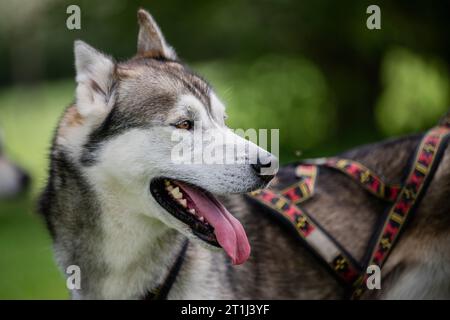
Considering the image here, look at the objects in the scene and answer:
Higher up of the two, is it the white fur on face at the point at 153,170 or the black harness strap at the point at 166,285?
the white fur on face at the point at 153,170

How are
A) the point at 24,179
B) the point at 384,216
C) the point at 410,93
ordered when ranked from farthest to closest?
the point at 410,93 < the point at 24,179 < the point at 384,216

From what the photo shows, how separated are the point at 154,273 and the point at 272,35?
7.80 m

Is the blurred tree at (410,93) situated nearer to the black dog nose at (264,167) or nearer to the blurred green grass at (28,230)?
the blurred green grass at (28,230)

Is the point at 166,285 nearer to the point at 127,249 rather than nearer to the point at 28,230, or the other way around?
the point at 127,249

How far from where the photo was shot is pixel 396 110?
34.3ft

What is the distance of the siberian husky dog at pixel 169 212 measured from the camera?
297 cm

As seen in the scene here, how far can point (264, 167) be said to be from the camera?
286 centimetres

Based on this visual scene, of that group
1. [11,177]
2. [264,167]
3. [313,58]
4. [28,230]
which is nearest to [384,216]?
[264,167]

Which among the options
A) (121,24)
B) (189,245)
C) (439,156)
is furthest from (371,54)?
(189,245)

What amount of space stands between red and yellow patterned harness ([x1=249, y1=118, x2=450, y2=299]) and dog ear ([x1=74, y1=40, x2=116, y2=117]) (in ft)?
3.25

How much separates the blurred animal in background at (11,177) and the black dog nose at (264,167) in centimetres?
565

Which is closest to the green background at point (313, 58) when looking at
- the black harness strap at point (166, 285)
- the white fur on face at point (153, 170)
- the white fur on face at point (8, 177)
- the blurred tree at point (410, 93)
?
the blurred tree at point (410, 93)

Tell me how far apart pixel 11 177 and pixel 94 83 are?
509cm

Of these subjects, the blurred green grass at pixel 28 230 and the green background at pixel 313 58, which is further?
the green background at pixel 313 58
